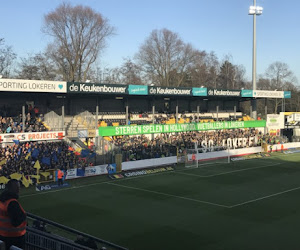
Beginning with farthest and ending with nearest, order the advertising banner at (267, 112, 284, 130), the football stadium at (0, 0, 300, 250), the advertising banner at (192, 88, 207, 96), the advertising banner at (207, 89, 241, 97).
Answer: the advertising banner at (267, 112, 284, 130)
the advertising banner at (207, 89, 241, 97)
the advertising banner at (192, 88, 207, 96)
the football stadium at (0, 0, 300, 250)

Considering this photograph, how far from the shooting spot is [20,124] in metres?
32.6

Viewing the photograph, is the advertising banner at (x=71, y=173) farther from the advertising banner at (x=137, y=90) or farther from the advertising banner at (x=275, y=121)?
the advertising banner at (x=275, y=121)

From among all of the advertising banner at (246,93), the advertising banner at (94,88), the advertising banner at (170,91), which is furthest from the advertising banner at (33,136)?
the advertising banner at (246,93)

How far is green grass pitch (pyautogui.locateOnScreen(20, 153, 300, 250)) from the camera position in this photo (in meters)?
14.9

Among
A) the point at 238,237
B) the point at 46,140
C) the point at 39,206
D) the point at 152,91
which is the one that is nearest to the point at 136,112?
the point at 152,91

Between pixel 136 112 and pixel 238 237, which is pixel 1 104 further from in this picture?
pixel 238 237

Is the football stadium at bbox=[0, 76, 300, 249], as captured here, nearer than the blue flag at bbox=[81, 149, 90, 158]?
Yes

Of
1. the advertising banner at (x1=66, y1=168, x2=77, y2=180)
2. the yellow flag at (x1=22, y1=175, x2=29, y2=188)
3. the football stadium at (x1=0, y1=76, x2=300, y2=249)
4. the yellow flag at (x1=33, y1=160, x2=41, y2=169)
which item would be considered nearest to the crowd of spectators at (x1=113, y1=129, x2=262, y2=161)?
the football stadium at (x1=0, y1=76, x2=300, y2=249)

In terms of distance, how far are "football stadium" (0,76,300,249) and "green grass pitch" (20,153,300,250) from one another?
58 millimetres

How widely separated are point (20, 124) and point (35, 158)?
225 inches

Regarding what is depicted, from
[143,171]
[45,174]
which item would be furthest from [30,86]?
[143,171]

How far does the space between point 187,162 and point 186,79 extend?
145 feet

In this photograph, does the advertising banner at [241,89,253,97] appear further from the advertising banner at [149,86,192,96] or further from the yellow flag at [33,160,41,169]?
the yellow flag at [33,160,41,169]

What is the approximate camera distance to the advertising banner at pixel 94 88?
33875 mm
